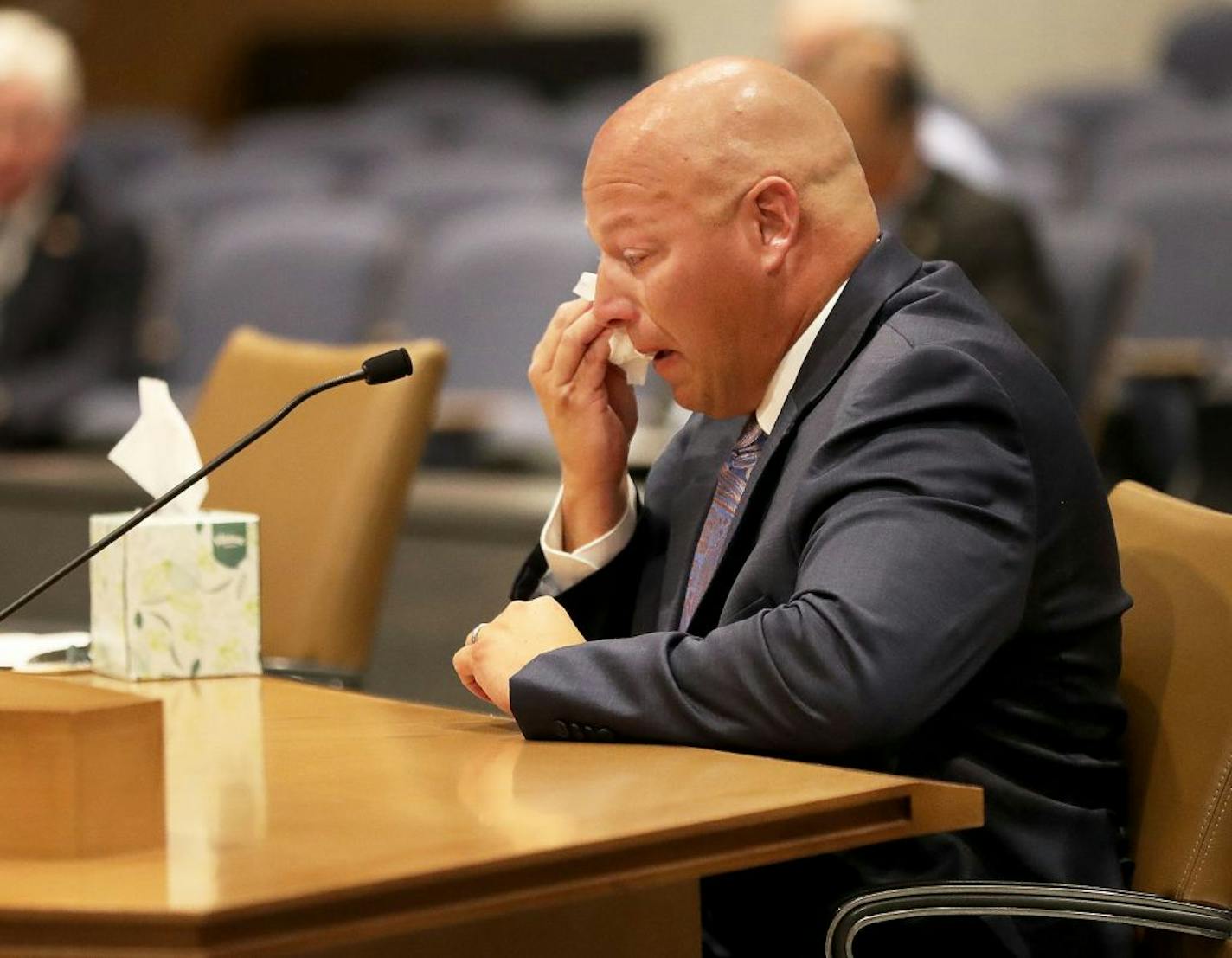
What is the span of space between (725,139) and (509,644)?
47 cm

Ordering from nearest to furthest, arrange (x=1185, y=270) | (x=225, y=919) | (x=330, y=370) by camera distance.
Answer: (x=225, y=919) → (x=330, y=370) → (x=1185, y=270)

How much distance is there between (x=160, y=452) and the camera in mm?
2018

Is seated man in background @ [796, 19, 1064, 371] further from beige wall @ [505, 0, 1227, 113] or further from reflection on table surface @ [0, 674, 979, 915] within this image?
beige wall @ [505, 0, 1227, 113]

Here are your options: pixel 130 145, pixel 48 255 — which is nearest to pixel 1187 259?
pixel 48 255

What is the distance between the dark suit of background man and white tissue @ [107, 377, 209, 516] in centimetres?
43

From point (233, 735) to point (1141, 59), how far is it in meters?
7.98

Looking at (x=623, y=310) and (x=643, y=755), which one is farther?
(x=623, y=310)

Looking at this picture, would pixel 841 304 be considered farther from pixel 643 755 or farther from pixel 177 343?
pixel 177 343

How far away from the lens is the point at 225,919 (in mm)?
1123

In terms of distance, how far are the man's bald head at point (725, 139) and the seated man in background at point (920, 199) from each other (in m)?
1.85

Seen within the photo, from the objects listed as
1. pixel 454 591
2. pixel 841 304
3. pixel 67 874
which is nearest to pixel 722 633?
pixel 841 304

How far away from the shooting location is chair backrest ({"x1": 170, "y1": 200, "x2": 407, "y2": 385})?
5242 millimetres

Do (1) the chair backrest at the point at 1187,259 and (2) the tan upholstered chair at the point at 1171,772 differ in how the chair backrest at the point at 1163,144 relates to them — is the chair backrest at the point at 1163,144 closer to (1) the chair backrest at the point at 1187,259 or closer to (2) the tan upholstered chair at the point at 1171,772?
(1) the chair backrest at the point at 1187,259

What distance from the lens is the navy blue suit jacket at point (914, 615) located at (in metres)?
1.53
